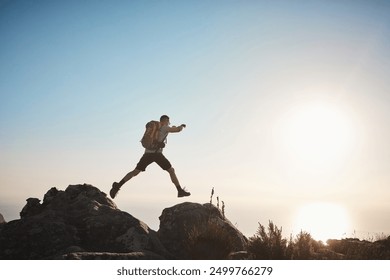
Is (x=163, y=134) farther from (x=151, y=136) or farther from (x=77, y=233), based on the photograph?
(x=77, y=233)

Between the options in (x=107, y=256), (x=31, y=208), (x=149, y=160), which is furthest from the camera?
(x=149, y=160)

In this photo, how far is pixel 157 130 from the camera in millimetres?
10367

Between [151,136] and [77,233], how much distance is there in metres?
3.34

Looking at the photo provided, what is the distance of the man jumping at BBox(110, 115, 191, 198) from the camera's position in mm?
10336

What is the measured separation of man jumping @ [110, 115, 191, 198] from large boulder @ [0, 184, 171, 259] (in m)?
0.91

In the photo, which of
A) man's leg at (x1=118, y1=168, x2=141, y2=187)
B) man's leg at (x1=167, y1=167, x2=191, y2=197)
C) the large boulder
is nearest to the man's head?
man's leg at (x1=167, y1=167, x2=191, y2=197)

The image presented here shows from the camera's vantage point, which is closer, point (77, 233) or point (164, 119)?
point (77, 233)

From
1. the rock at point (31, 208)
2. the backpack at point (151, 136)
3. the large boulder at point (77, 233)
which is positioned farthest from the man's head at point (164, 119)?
the rock at point (31, 208)

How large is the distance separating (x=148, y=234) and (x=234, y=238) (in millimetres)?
2134

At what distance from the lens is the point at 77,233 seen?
328 inches

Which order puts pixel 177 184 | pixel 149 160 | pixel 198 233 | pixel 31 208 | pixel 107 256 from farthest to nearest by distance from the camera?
1. pixel 177 184
2. pixel 149 160
3. pixel 31 208
4. pixel 198 233
5. pixel 107 256

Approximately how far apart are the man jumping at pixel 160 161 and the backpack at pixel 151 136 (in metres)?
0.10

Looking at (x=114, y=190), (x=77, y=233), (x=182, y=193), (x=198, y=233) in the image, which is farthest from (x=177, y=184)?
(x=77, y=233)
